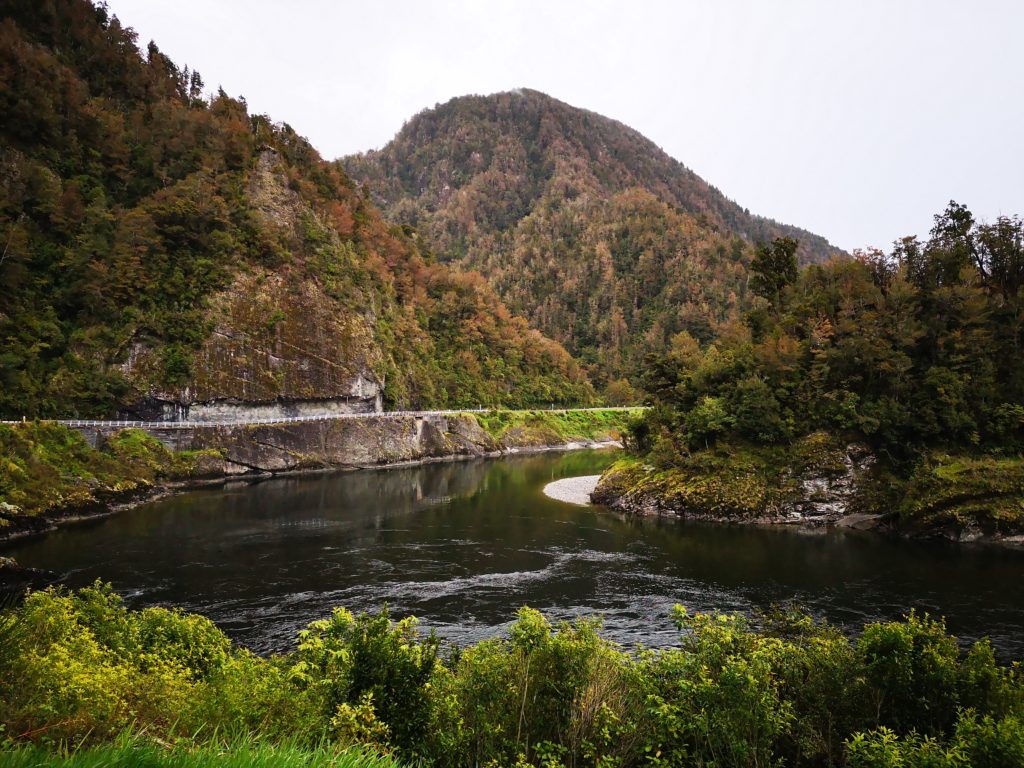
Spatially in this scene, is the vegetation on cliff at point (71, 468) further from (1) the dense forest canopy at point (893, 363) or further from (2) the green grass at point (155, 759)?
(1) the dense forest canopy at point (893, 363)

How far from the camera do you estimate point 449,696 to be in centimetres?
998

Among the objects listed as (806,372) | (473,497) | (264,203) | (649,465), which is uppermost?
(264,203)

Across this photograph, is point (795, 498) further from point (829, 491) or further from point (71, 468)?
point (71, 468)

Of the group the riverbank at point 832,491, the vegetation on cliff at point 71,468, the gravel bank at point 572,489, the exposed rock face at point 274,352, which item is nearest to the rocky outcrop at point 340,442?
the exposed rock face at point 274,352

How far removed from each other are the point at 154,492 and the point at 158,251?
105 ft

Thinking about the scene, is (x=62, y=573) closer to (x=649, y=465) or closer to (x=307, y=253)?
(x=649, y=465)

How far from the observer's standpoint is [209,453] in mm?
57875

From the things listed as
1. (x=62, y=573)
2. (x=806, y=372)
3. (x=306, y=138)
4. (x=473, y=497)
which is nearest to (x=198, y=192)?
(x=306, y=138)

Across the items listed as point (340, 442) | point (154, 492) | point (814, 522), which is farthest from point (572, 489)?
point (154, 492)

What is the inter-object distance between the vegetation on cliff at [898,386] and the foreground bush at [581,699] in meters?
32.9

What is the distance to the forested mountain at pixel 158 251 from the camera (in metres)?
56.8

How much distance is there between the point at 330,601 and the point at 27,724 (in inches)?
785

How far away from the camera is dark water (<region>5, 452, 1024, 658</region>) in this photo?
76.1ft

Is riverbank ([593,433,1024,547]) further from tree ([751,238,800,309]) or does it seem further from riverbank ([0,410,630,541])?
tree ([751,238,800,309])
